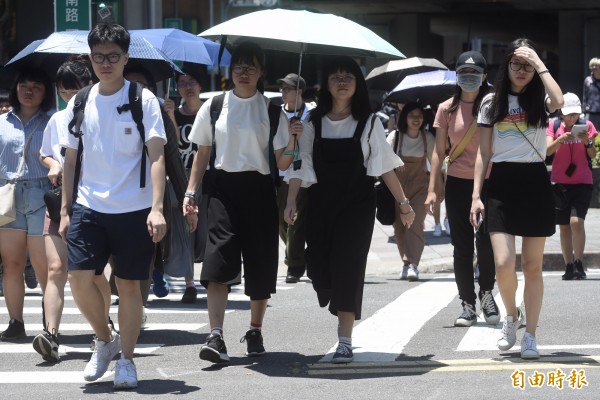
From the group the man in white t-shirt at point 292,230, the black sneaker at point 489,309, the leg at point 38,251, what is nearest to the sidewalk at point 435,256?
the man in white t-shirt at point 292,230

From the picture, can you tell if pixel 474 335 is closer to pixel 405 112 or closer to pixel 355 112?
pixel 355 112

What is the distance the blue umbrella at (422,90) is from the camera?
1319 cm

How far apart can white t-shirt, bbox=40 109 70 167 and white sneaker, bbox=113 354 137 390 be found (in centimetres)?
143

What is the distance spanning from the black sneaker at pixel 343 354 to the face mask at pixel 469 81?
237 cm

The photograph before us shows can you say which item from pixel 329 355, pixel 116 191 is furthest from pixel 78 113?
pixel 329 355

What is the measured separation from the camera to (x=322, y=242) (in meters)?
7.77

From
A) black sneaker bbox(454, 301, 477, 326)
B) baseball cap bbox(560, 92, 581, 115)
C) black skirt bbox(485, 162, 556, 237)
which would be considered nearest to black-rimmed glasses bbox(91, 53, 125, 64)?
black skirt bbox(485, 162, 556, 237)

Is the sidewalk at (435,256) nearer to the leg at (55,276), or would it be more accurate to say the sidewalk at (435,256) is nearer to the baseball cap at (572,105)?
the baseball cap at (572,105)

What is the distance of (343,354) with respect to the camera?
768 cm

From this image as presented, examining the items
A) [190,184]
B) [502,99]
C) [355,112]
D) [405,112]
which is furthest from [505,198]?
[405,112]

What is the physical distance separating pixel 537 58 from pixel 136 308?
2.90 metres

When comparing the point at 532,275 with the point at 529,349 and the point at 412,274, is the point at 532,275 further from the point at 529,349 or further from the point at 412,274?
the point at 412,274

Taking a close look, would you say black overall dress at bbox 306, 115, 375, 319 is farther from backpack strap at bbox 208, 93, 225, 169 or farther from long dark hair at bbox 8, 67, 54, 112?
long dark hair at bbox 8, 67, 54, 112

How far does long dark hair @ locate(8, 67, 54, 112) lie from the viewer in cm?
863
